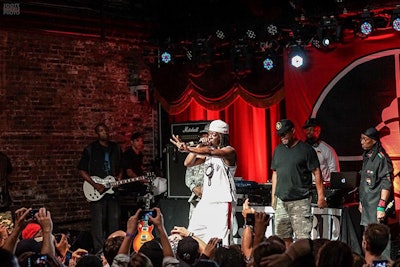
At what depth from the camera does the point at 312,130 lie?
12383 millimetres

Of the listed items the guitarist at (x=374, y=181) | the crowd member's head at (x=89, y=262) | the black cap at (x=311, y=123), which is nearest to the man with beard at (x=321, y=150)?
the black cap at (x=311, y=123)

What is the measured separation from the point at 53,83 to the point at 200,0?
11.0 feet

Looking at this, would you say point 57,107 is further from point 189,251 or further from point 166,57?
point 189,251

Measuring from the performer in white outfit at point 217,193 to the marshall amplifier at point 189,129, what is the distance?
3.28 metres

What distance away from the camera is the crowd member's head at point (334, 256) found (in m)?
4.32

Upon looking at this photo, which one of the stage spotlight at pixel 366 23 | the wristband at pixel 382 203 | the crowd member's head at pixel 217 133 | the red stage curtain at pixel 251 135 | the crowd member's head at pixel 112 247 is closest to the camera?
the crowd member's head at pixel 112 247

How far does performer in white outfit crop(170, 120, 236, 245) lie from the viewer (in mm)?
9656

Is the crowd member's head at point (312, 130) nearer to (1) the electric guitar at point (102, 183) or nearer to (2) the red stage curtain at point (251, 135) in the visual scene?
(2) the red stage curtain at point (251, 135)

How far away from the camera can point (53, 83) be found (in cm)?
1404

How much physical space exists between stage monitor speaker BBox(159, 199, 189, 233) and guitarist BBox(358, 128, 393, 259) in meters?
3.49

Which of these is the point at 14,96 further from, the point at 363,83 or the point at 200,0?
the point at 363,83

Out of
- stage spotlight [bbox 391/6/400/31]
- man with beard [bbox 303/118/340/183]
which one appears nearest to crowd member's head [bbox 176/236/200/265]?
man with beard [bbox 303/118/340/183]

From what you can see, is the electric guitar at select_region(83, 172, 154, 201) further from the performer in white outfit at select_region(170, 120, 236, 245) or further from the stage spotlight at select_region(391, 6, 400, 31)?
the stage spotlight at select_region(391, 6, 400, 31)

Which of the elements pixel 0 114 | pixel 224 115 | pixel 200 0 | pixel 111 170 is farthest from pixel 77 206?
pixel 200 0
